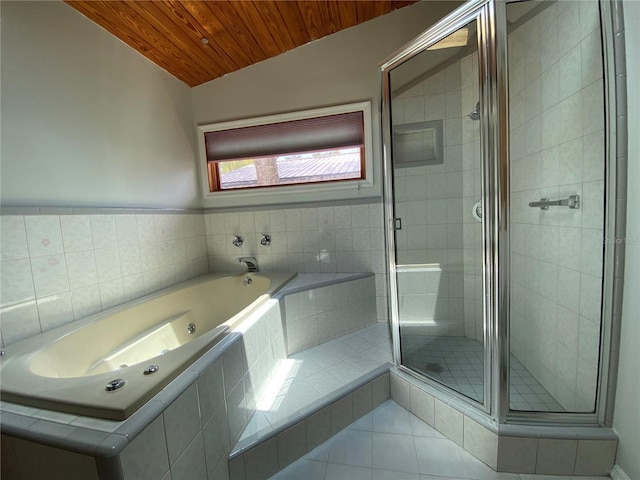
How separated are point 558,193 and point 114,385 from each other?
1.96 meters

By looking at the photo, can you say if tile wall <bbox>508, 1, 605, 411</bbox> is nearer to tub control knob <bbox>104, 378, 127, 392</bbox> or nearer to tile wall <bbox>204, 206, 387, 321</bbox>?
tile wall <bbox>204, 206, 387, 321</bbox>

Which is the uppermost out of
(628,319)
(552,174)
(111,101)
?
(111,101)

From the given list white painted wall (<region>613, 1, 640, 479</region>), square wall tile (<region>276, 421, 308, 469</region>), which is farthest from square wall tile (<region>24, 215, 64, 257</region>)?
white painted wall (<region>613, 1, 640, 479</region>)

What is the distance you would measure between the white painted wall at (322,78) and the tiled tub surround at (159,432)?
64.8 inches

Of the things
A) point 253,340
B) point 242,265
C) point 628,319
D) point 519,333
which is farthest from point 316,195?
point 628,319

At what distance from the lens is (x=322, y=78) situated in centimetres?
223

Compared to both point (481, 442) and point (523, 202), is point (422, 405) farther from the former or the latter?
point (523, 202)

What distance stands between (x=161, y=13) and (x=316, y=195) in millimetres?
1541

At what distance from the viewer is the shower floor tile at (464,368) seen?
1.20 metres

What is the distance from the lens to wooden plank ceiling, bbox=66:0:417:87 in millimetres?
1563

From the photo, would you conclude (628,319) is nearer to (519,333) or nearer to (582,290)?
(582,290)

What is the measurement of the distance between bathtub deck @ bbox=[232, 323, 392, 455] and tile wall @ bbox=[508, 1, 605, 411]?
0.82 metres

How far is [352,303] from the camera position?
2.12 m

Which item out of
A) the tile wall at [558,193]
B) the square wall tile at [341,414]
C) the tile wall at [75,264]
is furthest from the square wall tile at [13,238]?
the tile wall at [558,193]
